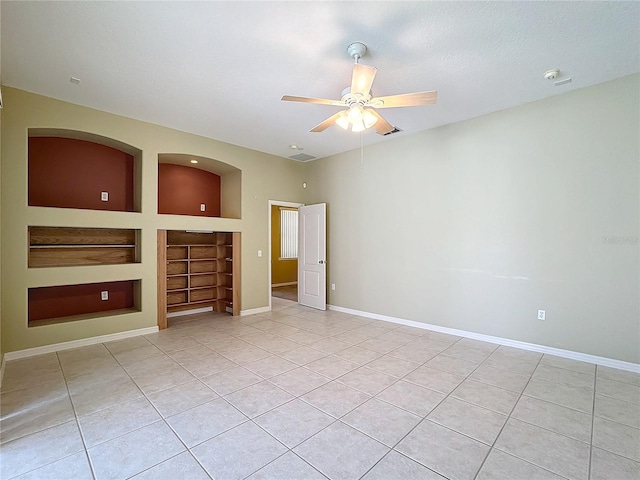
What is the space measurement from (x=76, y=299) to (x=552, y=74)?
262 inches

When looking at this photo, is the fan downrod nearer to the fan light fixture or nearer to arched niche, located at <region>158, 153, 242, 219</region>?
the fan light fixture

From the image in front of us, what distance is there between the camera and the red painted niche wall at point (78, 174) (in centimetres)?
416

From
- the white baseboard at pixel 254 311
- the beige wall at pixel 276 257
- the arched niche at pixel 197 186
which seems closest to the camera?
the arched niche at pixel 197 186

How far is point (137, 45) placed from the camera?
107 inches

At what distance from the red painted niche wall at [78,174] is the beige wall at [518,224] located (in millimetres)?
4035

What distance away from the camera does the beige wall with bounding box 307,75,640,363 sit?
329cm

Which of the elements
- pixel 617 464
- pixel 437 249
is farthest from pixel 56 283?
pixel 617 464

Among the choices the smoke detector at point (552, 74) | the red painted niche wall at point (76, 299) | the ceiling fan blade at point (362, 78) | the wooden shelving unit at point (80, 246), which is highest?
the smoke detector at point (552, 74)

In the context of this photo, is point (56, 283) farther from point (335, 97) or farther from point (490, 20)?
point (490, 20)

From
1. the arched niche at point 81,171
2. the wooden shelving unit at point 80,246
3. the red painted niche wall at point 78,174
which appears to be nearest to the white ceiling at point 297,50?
the arched niche at point 81,171

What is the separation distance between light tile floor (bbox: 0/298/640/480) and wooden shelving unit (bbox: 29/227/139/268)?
1337 millimetres

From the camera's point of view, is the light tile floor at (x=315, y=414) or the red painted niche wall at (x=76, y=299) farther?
the red painted niche wall at (x=76, y=299)

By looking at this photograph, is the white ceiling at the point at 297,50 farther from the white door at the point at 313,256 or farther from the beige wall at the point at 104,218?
the white door at the point at 313,256

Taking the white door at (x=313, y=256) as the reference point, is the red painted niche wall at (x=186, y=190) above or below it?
above
